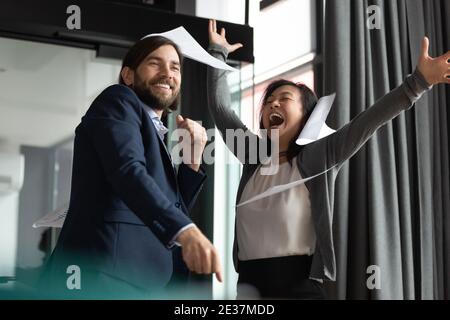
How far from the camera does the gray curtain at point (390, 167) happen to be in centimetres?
185

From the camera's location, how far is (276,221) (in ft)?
5.03

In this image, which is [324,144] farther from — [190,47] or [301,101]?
[190,47]

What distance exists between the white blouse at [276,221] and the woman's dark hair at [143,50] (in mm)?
339

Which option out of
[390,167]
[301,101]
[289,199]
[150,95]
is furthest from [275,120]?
[390,167]

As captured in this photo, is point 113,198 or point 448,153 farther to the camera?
point 448,153

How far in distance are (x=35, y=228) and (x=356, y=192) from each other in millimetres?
851

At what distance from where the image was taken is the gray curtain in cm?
185

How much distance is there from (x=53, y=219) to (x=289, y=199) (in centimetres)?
51

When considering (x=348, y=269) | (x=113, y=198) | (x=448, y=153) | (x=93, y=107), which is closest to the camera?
(x=113, y=198)

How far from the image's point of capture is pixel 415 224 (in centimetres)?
194

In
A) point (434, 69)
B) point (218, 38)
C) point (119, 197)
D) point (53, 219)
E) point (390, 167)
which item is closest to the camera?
point (119, 197)

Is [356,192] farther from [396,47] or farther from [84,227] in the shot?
[84,227]
